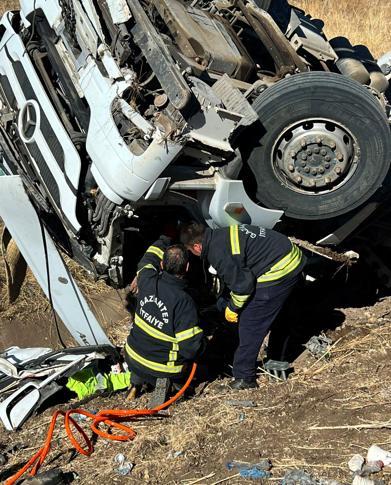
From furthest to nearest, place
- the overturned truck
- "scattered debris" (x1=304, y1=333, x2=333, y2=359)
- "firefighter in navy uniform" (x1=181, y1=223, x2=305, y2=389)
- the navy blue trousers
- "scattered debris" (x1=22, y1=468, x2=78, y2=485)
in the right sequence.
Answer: "scattered debris" (x1=304, y1=333, x2=333, y2=359)
the navy blue trousers
"firefighter in navy uniform" (x1=181, y1=223, x2=305, y2=389)
the overturned truck
"scattered debris" (x1=22, y1=468, x2=78, y2=485)

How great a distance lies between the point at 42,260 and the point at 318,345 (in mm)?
2251

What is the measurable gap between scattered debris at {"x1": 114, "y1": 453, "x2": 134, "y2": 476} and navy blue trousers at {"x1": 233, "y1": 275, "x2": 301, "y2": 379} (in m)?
1.30

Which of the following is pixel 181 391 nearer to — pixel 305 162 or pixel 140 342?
pixel 140 342

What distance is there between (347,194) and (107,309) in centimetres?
316

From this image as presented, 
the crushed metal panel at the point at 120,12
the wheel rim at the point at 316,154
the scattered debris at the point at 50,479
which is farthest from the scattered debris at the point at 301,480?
the crushed metal panel at the point at 120,12

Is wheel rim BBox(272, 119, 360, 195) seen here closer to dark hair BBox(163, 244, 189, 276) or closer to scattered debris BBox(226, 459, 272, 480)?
dark hair BBox(163, 244, 189, 276)

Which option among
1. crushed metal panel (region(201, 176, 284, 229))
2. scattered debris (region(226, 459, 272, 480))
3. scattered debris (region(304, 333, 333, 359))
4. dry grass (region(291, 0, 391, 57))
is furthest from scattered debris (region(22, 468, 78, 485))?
dry grass (region(291, 0, 391, 57))

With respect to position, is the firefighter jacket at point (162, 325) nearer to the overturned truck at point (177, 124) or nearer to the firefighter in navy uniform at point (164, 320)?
the firefighter in navy uniform at point (164, 320)

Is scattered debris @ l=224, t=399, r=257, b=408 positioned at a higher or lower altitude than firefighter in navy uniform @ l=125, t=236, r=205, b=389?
lower

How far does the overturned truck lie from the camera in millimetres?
4477

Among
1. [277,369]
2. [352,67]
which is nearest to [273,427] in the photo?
[277,369]

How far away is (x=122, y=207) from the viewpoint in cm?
463

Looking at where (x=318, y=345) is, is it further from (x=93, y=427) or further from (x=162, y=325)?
(x=93, y=427)

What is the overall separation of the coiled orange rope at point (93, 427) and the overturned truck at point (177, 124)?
0.98 m
